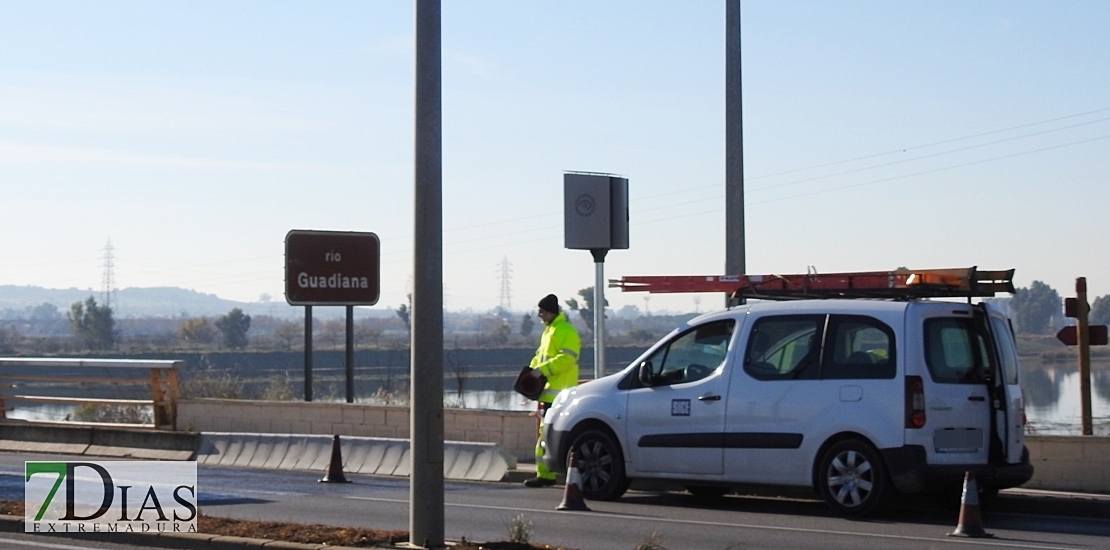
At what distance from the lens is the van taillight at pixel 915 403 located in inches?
461

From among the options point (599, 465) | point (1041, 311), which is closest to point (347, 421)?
point (599, 465)

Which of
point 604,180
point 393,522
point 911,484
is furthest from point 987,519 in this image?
point 604,180

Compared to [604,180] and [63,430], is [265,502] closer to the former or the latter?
[604,180]

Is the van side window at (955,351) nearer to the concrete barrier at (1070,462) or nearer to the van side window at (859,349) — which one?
the van side window at (859,349)

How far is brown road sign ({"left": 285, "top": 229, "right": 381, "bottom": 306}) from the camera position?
2180cm

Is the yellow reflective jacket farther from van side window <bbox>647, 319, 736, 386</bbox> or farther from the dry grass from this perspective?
the dry grass

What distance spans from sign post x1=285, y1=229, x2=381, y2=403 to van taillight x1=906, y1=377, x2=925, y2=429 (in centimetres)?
1162

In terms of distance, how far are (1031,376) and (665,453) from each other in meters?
26.5

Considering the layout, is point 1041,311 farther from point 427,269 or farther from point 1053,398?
point 427,269

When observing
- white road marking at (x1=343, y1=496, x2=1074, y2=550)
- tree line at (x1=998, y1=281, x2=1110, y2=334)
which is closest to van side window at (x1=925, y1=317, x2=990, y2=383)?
white road marking at (x1=343, y1=496, x2=1074, y2=550)

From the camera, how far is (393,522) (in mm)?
12062

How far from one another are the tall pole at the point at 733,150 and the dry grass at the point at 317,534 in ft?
22.9

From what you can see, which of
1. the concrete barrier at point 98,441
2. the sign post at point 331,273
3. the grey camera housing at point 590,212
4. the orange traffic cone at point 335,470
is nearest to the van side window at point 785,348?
the grey camera housing at point 590,212

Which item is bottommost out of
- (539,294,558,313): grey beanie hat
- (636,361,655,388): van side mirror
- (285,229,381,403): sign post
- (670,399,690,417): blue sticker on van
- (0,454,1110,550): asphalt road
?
(0,454,1110,550): asphalt road
